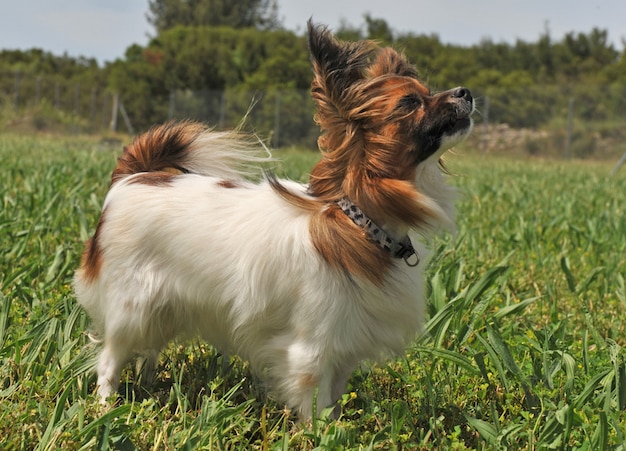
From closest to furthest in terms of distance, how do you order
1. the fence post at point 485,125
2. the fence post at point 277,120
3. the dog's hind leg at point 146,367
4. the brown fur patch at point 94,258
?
the brown fur patch at point 94,258, the dog's hind leg at point 146,367, the fence post at point 485,125, the fence post at point 277,120

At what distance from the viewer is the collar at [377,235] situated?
277 centimetres

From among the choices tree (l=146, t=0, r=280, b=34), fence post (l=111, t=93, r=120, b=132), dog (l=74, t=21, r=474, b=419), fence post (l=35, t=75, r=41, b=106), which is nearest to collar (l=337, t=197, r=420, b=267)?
dog (l=74, t=21, r=474, b=419)

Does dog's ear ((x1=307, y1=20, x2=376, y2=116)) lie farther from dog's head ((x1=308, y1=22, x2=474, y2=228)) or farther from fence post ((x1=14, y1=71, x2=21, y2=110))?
fence post ((x1=14, y1=71, x2=21, y2=110))

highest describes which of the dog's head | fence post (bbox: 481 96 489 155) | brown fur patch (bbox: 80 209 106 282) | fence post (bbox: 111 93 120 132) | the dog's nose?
the dog's nose

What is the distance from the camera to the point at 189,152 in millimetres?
3680

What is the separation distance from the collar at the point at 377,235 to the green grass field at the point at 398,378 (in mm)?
509

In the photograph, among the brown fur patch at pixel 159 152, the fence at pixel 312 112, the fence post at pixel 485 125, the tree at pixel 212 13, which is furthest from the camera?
the tree at pixel 212 13

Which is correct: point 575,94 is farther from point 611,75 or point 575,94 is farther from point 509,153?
point 611,75

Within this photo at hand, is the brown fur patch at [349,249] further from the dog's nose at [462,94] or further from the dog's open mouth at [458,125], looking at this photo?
the dog's nose at [462,94]

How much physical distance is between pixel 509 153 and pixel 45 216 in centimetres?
2213

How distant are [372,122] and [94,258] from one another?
1503 millimetres

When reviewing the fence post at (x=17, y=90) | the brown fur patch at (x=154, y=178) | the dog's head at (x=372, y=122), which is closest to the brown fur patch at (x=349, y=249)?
the dog's head at (x=372, y=122)

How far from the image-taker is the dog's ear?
2.77 metres

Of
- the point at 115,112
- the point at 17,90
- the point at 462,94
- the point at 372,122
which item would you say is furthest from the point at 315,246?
the point at 17,90
